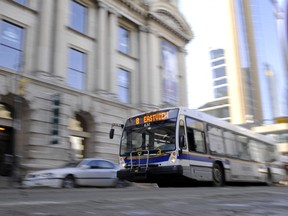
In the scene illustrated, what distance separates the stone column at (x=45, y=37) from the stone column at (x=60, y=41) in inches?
14.3

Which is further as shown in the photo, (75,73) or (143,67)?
(143,67)

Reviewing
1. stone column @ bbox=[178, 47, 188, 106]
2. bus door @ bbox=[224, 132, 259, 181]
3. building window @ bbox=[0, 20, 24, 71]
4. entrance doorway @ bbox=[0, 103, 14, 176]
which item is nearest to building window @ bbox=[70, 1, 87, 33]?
building window @ bbox=[0, 20, 24, 71]

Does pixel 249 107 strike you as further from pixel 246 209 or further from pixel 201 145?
pixel 246 209

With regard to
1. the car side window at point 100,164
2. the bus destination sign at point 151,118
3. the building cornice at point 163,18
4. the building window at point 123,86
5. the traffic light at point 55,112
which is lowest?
the car side window at point 100,164

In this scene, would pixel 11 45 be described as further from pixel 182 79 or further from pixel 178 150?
pixel 182 79

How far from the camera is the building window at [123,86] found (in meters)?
28.7

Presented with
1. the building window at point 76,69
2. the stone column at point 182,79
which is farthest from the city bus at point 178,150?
the stone column at point 182,79

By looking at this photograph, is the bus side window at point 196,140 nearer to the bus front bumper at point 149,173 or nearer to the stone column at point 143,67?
the bus front bumper at point 149,173

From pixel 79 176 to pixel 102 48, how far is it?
15034mm

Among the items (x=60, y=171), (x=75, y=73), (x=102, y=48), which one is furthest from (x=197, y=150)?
(x=102, y=48)

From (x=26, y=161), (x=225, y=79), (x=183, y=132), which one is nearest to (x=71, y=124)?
(x=26, y=161)

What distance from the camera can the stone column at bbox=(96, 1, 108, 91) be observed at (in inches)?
1026

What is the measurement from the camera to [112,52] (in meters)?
27.5

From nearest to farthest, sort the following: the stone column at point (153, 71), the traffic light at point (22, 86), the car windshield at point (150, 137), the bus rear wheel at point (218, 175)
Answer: the car windshield at point (150, 137)
the bus rear wheel at point (218, 175)
the traffic light at point (22, 86)
the stone column at point (153, 71)
